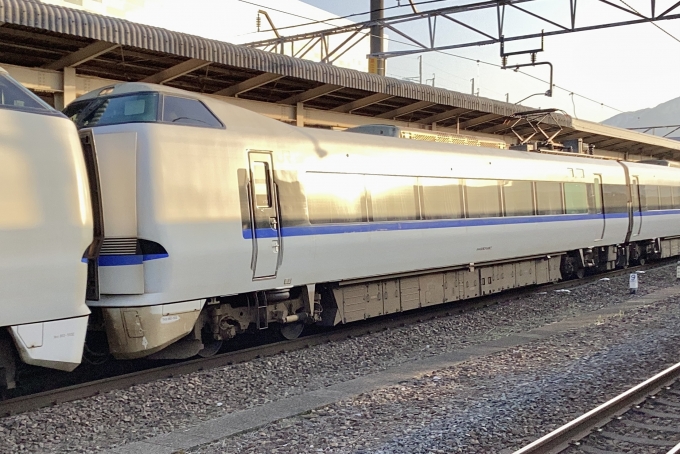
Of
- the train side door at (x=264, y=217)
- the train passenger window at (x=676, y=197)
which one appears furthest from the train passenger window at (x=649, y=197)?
the train side door at (x=264, y=217)

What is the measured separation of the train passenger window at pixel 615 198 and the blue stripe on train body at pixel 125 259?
12.6 metres

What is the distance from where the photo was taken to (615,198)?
683 inches

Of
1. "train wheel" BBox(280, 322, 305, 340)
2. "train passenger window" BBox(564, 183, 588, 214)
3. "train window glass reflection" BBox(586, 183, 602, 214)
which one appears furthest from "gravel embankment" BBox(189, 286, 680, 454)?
"train window glass reflection" BBox(586, 183, 602, 214)

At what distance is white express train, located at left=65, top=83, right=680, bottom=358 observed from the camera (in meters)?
7.16

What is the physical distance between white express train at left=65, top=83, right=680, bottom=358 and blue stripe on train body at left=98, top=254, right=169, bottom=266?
0.6 inches

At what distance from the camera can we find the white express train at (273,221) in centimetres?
716

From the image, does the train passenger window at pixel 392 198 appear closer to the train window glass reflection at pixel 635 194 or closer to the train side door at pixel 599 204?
the train side door at pixel 599 204

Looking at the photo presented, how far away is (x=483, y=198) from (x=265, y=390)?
6358 mm

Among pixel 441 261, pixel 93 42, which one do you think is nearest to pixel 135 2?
pixel 93 42

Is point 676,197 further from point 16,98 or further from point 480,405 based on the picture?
point 16,98

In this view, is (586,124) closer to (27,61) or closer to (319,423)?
(27,61)

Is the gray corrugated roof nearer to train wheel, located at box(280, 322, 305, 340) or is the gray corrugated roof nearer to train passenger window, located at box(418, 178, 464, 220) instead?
train passenger window, located at box(418, 178, 464, 220)

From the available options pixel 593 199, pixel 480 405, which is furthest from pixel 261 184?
→ pixel 593 199

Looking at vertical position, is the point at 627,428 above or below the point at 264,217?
below
